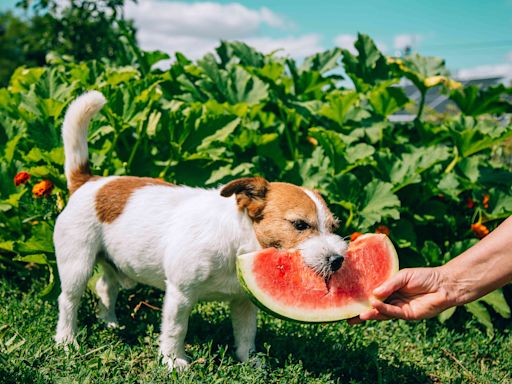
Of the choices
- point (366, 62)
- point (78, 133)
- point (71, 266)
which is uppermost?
point (366, 62)

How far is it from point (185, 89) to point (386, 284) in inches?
143

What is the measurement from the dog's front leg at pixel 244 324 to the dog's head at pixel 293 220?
61cm

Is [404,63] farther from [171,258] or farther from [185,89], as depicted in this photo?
[171,258]

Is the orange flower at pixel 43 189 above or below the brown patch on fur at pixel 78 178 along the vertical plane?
below

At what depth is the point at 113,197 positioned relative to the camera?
139 inches

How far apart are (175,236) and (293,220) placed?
809 millimetres

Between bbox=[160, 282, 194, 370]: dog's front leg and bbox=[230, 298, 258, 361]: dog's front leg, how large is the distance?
39cm

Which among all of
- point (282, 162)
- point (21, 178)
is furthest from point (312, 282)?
point (21, 178)

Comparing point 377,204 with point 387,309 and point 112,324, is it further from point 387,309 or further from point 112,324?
point 112,324

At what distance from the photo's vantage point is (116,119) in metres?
4.66

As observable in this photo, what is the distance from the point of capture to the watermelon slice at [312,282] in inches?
114

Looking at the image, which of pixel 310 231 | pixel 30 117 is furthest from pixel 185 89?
pixel 310 231

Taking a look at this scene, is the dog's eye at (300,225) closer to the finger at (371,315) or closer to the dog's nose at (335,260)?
the dog's nose at (335,260)

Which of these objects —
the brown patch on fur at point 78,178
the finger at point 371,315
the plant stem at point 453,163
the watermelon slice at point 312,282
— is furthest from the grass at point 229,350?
the plant stem at point 453,163
